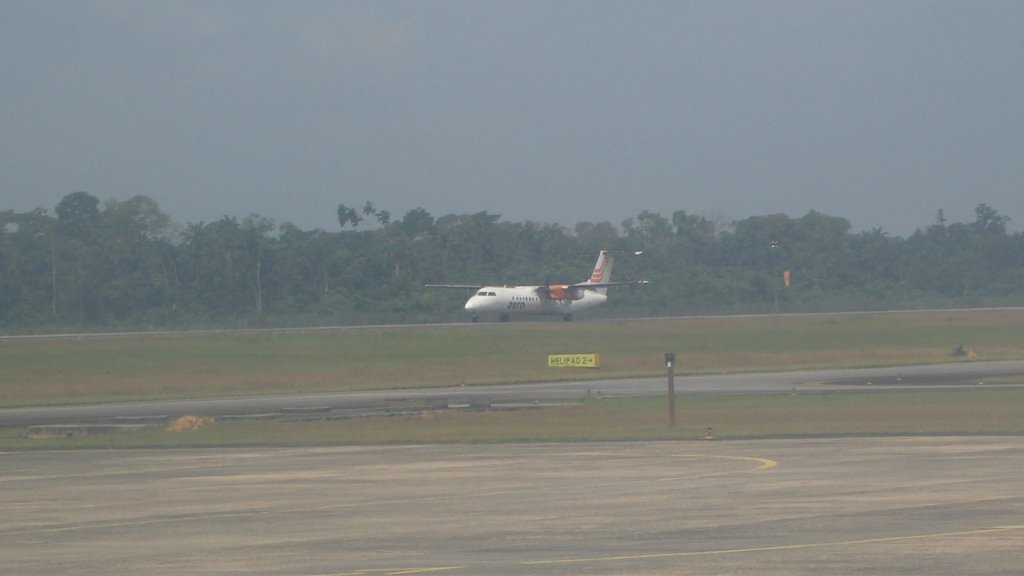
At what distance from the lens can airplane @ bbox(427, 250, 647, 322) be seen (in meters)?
89.4

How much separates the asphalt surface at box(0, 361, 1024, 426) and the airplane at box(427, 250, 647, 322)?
39753 mm

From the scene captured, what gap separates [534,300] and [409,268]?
98.8ft

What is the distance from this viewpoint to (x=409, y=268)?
120 metres

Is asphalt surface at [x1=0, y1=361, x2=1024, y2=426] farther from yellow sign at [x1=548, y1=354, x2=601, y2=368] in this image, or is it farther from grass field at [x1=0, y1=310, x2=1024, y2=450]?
grass field at [x1=0, y1=310, x2=1024, y2=450]

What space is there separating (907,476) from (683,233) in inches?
6019

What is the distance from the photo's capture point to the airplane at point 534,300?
8938 cm

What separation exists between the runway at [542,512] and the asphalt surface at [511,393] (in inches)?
557

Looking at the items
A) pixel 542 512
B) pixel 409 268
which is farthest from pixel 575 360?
pixel 409 268

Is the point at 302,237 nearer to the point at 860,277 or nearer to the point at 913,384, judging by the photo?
the point at 860,277

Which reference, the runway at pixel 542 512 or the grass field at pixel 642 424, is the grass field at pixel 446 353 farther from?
the runway at pixel 542 512

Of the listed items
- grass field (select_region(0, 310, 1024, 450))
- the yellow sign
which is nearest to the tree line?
grass field (select_region(0, 310, 1024, 450))

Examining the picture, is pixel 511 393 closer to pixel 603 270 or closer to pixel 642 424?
pixel 642 424

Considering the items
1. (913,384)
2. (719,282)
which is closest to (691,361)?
(913,384)

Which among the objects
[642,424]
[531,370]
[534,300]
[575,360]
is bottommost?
[531,370]
